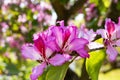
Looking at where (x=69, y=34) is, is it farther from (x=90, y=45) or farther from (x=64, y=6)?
(x=64, y=6)

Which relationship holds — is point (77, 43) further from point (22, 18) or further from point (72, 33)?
point (22, 18)

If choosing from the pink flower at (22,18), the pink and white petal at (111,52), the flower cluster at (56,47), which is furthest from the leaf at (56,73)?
the pink flower at (22,18)

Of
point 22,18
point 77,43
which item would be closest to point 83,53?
point 77,43

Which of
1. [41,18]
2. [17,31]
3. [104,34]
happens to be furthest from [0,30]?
[104,34]

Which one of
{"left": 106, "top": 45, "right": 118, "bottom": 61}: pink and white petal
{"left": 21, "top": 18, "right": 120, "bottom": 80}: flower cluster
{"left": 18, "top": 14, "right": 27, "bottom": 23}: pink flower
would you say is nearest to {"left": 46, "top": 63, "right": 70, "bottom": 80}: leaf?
{"left": 21, "top": 18, "right": 120, "bottom": 80}: flower cluster

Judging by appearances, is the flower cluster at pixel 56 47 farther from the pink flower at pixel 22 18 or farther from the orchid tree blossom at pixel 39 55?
the pink flower at pixel 22 18
